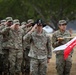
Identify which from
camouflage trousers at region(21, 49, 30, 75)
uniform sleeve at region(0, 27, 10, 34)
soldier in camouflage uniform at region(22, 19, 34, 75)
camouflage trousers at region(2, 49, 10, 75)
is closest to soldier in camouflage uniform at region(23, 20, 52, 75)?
uniform sleeve at region(0, 27, 10, 34)

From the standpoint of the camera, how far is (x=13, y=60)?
11227mm

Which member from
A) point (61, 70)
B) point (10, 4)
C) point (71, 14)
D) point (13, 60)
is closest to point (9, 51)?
point (13, 60)

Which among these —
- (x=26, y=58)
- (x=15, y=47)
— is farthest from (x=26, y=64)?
(x=15, y=47)

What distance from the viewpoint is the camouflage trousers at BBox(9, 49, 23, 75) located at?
11234mm

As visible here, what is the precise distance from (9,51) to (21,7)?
39515 millimetres

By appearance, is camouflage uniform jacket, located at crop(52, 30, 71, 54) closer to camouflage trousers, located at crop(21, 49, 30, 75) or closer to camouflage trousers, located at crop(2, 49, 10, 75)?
camouflage trousers, located at crop(2, 49, 10, 75)

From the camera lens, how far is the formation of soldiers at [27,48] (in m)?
→ 9.75

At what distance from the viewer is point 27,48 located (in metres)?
12.3

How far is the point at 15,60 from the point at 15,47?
0.37m

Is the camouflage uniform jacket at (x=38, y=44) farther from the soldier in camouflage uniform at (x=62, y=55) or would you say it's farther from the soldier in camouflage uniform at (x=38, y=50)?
the soldier in camouflage uniform at (x=62, y=55)

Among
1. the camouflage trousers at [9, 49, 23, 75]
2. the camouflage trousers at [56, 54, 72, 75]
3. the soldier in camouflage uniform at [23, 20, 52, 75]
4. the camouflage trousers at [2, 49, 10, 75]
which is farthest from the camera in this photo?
the camouflage trousers at [2, 49, 10, 75]

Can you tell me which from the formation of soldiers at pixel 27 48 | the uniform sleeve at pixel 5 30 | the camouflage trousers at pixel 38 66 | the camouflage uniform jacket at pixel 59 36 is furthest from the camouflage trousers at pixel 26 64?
the camouflage trousers at pixel 38 66

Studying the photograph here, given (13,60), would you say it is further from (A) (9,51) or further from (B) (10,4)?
(B) (10,4)

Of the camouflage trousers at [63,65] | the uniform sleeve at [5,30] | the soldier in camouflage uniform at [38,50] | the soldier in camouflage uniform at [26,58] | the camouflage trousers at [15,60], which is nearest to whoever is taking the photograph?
the soldier in camouflage uniform at [38,50]
